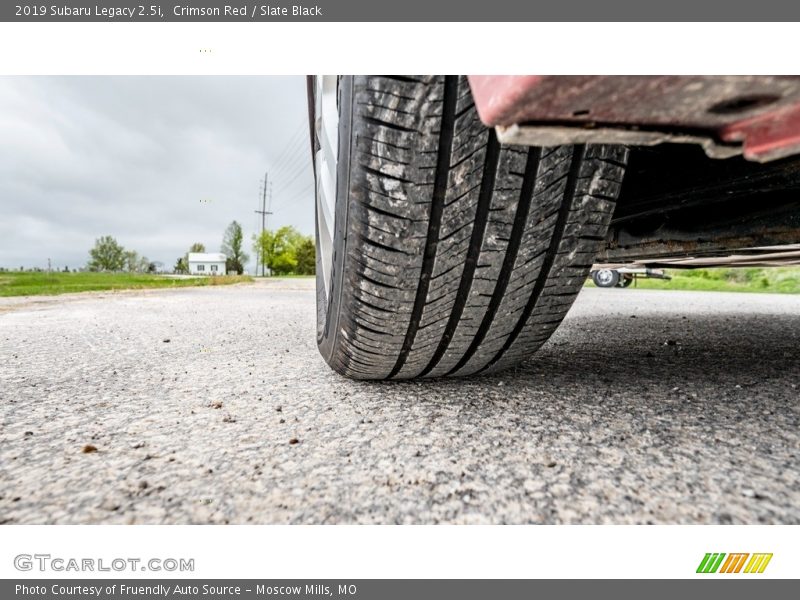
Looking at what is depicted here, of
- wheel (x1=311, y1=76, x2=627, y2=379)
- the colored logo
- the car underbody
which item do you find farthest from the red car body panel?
the colored logo

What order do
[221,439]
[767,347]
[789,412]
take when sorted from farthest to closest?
[767,347], [789,412], [221,439]

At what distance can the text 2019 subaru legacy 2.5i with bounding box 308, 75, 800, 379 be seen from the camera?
0.40 metres

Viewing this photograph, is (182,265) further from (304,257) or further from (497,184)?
(497,184)

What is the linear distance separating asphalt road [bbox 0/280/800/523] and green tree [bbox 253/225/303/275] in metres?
41.4

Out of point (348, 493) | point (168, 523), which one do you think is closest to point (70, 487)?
point (168, 523)

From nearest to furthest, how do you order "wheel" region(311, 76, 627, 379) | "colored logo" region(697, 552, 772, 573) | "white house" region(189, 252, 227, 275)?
"colored logo" region(697, 552, 772, 573) → "wheel" region(311, 76, 627, 379) → "white house" region(189, 252, 227, 275)

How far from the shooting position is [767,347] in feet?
5.77

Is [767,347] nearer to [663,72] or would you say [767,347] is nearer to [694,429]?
[694,429]

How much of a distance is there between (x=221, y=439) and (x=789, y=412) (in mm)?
1225

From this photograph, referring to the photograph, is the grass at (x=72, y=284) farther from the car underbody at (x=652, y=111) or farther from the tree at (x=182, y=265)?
the tree at (x=182, y=265)

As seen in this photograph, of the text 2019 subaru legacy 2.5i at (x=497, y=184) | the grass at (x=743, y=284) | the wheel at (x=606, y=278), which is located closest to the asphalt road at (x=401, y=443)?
the text 2019 subaru legacy 2.5i at (x=497, y=184)
